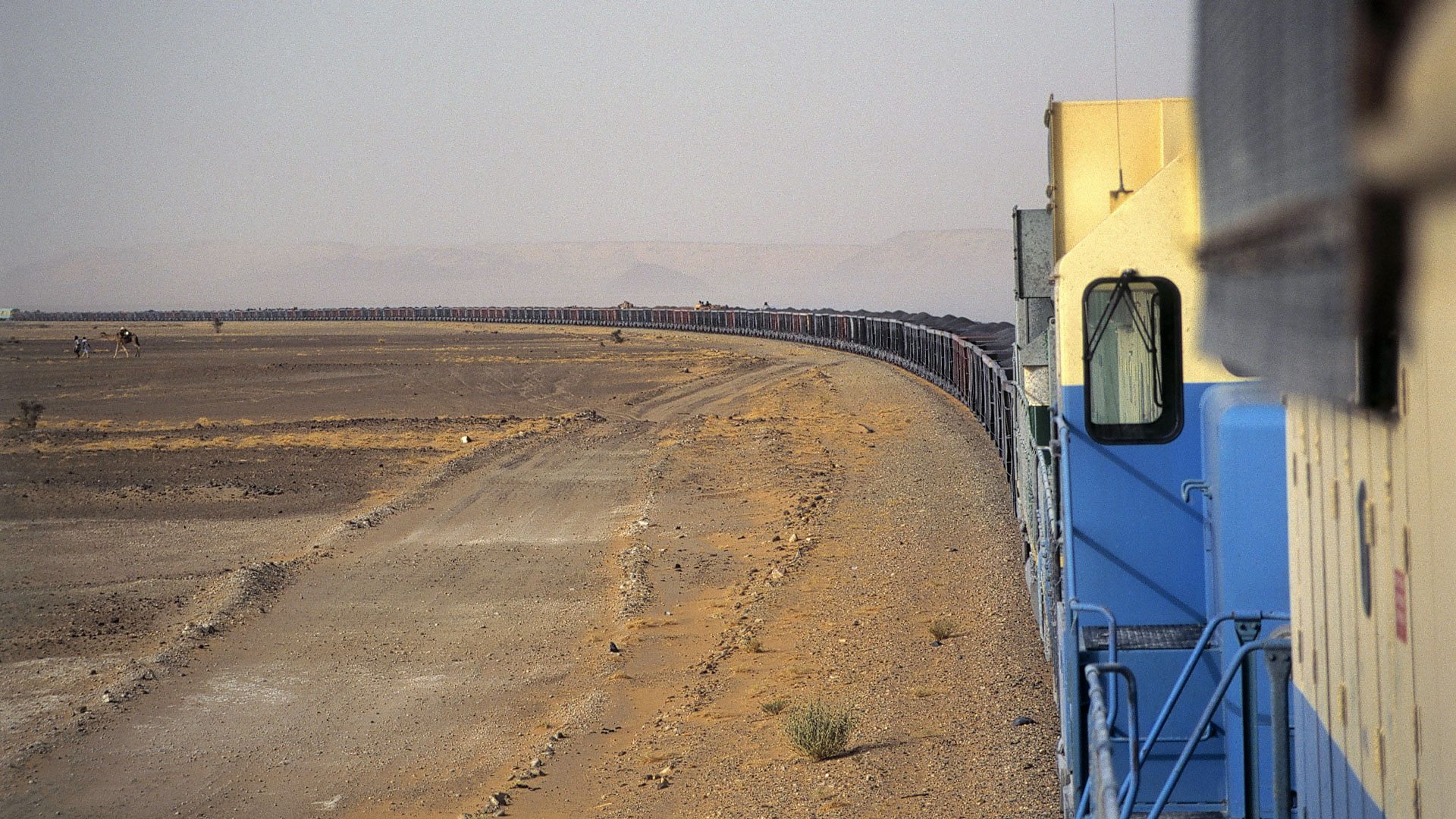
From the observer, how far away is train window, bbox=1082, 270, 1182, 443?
711cm

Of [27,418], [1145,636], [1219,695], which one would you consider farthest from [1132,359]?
[27,418]

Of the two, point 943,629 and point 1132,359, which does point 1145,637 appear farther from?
Result: point 943,629

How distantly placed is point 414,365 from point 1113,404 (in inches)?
2300

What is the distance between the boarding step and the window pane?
119 cm

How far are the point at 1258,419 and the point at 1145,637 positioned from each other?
1.63 metres

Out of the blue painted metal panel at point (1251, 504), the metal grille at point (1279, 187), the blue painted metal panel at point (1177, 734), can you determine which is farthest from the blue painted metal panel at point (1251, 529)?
the metal grille at point (1279, 187)

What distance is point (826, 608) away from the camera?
568 inches

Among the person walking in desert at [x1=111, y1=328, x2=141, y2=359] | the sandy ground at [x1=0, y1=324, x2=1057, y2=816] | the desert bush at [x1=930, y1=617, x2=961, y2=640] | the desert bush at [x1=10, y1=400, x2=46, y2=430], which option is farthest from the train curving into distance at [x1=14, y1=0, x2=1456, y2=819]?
the person walking in desert at [x1=111, y1=328, x2=141, y2=359]

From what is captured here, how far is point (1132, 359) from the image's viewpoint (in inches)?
287

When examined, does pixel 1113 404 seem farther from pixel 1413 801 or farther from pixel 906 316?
pixel 906 316

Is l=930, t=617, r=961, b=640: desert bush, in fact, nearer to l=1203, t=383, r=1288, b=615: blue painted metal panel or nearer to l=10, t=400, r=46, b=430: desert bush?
l=1203, t=383, r=1288, b=615: blue painted metal panel

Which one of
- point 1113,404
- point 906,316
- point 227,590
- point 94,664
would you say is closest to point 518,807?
point 1113,404

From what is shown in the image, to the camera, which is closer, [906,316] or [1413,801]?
[1413,801]

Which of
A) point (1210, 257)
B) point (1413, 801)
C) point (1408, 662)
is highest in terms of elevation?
point (1210, 257)
